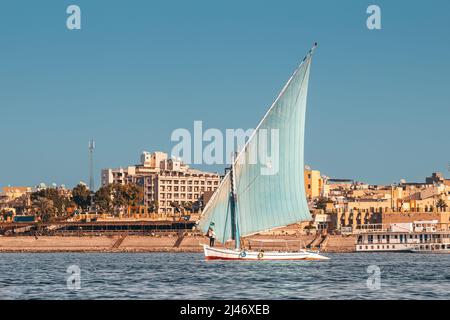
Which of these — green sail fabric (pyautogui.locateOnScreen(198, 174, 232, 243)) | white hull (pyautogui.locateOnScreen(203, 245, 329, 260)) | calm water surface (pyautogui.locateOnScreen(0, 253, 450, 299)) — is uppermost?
green sail fabric (pyautogui.locateOnScreen(198, 174, 232, 243))

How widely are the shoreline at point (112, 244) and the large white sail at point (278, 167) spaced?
8198 cm

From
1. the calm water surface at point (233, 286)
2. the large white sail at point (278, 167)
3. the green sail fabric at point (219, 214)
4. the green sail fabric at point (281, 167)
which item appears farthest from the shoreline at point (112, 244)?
the calm water surface at point (233, 286)

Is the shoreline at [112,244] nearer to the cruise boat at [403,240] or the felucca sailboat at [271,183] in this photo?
the cruise boat at [403,240]

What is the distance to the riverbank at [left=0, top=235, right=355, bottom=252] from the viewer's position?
169375mm

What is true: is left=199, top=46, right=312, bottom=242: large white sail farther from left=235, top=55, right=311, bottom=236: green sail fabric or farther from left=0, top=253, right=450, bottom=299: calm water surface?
left=0, top=253, right=450, bottom=299: calm water surface

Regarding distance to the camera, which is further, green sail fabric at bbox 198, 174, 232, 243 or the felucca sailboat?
green sail fabric at bbox 198, 174, 232, 243

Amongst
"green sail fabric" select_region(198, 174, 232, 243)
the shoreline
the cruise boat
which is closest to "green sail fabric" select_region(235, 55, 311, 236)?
"green sail fabric" select_region(198, 174, 232, 243)

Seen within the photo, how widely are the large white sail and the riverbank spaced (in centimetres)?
8350

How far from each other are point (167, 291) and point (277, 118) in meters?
32.0

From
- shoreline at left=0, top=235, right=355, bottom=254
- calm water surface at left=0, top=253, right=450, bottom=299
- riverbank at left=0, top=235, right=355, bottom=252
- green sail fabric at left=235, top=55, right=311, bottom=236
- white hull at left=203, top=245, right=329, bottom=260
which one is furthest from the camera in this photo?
riverbank at left=0, top=235, right=355, bottom=252

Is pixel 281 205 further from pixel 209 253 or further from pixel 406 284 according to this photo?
pixel 406 284

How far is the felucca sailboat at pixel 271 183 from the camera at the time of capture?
78500 millimetres

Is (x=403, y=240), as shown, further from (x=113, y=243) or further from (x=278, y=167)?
(x=278, y=167)
